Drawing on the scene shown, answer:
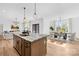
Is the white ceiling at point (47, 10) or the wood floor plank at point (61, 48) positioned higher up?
the white ceiling at point (47, 10)

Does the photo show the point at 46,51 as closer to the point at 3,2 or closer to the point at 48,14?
the point at 48,14

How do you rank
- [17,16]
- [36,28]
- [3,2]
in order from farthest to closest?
[17,16] → [36,28] → [3,2]

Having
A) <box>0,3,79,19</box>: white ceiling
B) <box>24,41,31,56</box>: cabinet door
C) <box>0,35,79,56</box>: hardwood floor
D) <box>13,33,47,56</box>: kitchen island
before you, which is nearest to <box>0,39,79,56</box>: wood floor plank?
<box>0,35,79,56</box>: hardwood floor

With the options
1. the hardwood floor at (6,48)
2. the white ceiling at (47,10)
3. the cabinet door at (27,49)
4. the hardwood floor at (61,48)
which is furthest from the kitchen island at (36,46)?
the white ceiling at (47,10)

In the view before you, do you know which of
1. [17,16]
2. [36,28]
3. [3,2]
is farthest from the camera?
[17,16]

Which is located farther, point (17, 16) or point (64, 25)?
point (17, 16)

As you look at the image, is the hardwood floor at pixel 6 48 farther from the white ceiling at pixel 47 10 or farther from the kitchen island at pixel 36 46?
the white ceiling at pixel 47 10

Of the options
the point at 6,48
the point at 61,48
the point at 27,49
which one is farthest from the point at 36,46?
the point at 6,48

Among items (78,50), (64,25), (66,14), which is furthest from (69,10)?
(78,50)

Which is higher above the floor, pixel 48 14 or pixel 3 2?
pixel 3 2

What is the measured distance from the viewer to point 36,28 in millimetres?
2742

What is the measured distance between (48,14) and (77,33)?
2.73 ft

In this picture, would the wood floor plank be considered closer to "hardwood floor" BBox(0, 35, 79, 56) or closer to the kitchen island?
"hardwood floor" BBox(0, 35, 79, 56)

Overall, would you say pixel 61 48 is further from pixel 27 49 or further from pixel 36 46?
pixel 27 49
